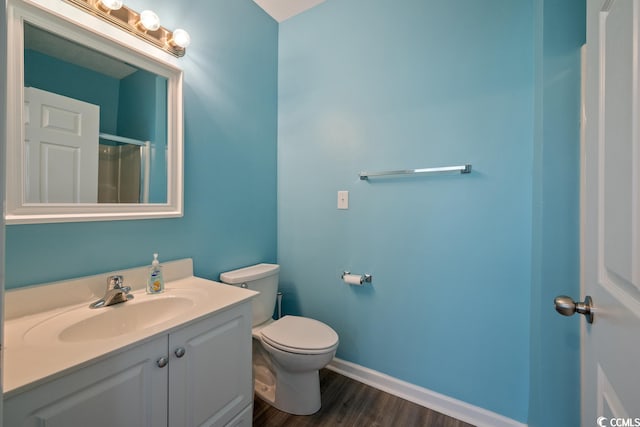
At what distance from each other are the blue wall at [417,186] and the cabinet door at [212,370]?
82cm

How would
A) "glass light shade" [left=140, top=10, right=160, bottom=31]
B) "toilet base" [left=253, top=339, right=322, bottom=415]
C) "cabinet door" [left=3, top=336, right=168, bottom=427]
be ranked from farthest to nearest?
"toilet base" [left=253, top=339, right=322, bottom=415] → "glass light shade" [left=140, top=10, right=160, bottom=31] → "cabinet door" [left=3, top=336, right=168, bottom=427]

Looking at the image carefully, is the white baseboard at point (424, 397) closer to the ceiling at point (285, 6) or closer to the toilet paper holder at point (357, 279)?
the toilet paper holder at point (357, 279)

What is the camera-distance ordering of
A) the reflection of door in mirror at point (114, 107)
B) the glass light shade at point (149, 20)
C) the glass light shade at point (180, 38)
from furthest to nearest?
1. the glass light shade at point (180, 38)
2. the glass light shade at point (149, 20)
3. the reflection of door in mirror at point (114, 107)

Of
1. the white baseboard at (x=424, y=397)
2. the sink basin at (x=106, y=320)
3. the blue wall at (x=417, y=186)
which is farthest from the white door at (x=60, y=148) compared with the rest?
the white baseboard at (x=424, y=397)

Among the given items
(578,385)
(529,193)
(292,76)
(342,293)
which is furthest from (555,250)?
(292,76)

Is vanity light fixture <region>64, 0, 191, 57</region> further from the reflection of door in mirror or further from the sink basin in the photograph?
the sink basin

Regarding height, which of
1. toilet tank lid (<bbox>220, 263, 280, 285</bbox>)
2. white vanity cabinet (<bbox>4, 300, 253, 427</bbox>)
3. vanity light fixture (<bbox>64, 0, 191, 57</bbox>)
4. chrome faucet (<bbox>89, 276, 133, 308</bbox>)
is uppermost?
vanity light fixture (<bbox>64, 0, 191, 57</bbox>)

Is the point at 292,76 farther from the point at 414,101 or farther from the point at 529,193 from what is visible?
the point at 529,193

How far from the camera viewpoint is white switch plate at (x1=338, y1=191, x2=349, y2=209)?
172 centimetres

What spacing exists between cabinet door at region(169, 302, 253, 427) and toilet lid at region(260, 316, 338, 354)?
0.78ft

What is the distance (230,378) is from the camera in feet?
3.44

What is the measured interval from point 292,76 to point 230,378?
192 cm

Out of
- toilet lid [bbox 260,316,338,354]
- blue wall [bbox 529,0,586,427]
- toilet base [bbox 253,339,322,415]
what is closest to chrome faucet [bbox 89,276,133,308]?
toilet lid [bbox 260,316,338,354]

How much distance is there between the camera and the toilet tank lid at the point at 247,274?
4.91 ft
